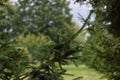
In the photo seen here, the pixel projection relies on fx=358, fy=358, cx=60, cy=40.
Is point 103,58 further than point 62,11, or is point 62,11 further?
point 62,11

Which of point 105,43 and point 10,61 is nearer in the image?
point 10,61

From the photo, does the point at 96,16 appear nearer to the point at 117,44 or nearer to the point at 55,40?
the point at 117,44

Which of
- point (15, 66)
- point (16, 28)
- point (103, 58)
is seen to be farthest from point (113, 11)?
point (16, 28)

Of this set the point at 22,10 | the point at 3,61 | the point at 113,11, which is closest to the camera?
the point at 3,61

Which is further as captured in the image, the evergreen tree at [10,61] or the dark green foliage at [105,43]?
the dark green foliage at [105,43]

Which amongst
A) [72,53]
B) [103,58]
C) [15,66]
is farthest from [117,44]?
[15,66]

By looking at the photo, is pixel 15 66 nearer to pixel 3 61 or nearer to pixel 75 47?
pixel 3 61

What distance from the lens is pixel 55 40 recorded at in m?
4.12

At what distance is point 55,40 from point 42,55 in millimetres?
231

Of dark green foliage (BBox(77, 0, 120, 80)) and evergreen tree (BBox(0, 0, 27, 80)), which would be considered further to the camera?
dark green foliage (BBox(77, 0, 120, 80))

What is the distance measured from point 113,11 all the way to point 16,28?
2500 inches

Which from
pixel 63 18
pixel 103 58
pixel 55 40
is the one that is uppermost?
pixel 63 18

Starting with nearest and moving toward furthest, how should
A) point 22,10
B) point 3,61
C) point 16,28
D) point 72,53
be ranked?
point 3,61
point 72,53
point 16,28
point 22,10

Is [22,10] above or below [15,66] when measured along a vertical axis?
above
